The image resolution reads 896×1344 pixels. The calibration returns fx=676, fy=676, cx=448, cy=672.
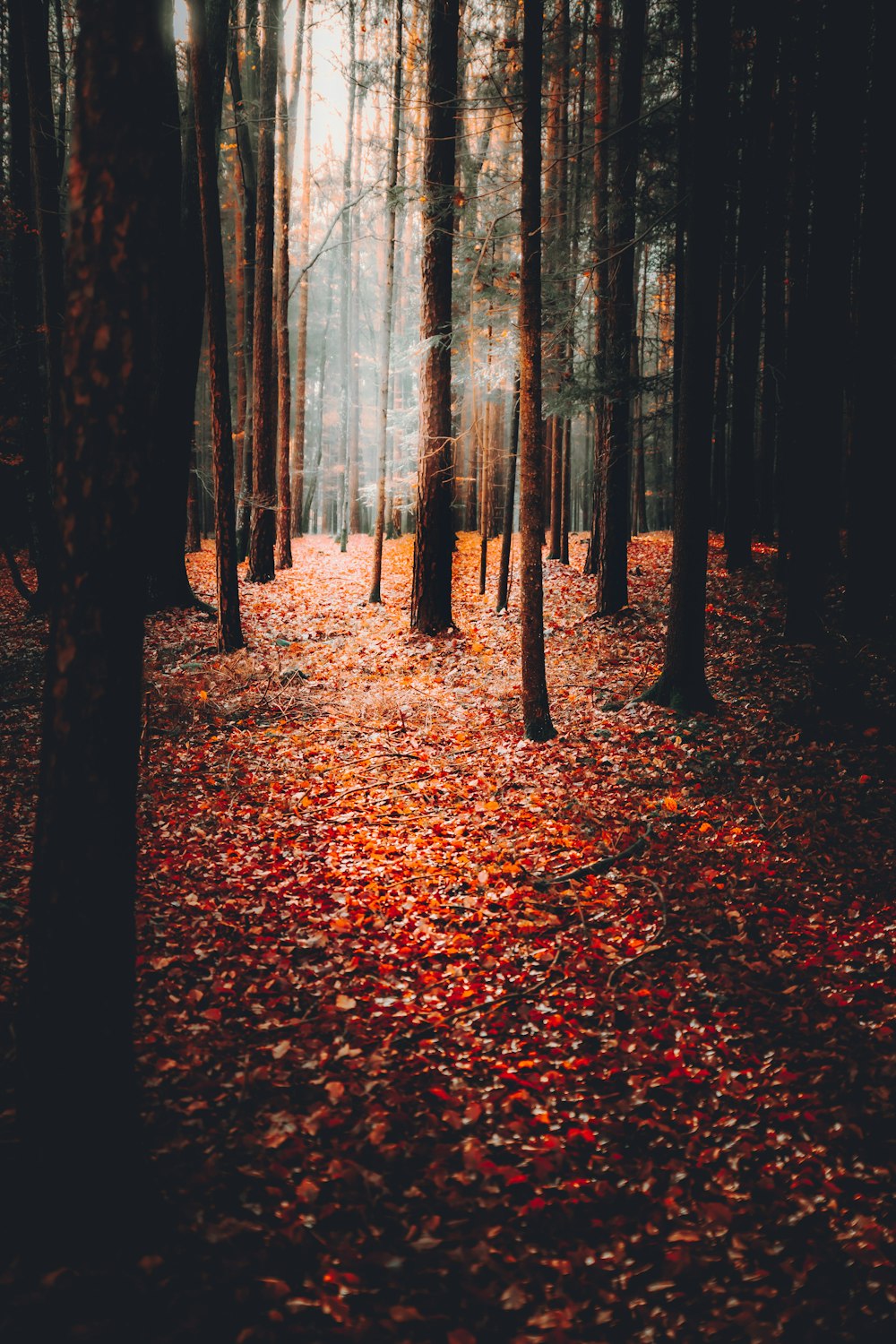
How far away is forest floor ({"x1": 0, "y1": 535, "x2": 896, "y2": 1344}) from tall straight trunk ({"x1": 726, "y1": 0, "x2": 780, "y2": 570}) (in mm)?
5550

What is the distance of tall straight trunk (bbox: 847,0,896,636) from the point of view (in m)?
9.27

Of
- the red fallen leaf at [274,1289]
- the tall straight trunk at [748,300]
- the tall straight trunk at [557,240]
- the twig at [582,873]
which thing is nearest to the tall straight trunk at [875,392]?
the tall straight trunk at [748,300]

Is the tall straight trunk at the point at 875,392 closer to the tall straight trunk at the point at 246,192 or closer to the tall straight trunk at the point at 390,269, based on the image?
the tall straight trunk at the point at 390,269

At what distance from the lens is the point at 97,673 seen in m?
2.78

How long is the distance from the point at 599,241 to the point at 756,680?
8.68m

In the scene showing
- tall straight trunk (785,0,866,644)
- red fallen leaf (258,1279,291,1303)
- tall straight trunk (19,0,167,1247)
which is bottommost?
red fallen leaf (258,1279,291,1303)

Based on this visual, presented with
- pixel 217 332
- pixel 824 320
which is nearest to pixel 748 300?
pixel 824 320

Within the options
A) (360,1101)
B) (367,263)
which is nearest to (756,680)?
(360,1101)

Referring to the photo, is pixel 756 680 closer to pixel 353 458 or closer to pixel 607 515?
pixel 607 515

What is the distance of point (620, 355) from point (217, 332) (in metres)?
7.01

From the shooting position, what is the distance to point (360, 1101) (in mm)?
3959

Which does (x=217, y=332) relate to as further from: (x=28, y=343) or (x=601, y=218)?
(x=601, y=218)

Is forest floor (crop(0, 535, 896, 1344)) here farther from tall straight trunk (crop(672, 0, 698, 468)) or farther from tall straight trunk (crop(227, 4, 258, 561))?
tall straight trunk (crop(227, 4, 258, 561))

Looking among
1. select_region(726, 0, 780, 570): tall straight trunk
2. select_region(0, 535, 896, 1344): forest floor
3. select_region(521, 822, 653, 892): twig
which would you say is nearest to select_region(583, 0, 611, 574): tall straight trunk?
select_region(726, 0, 780, 570): tall straight trunk
